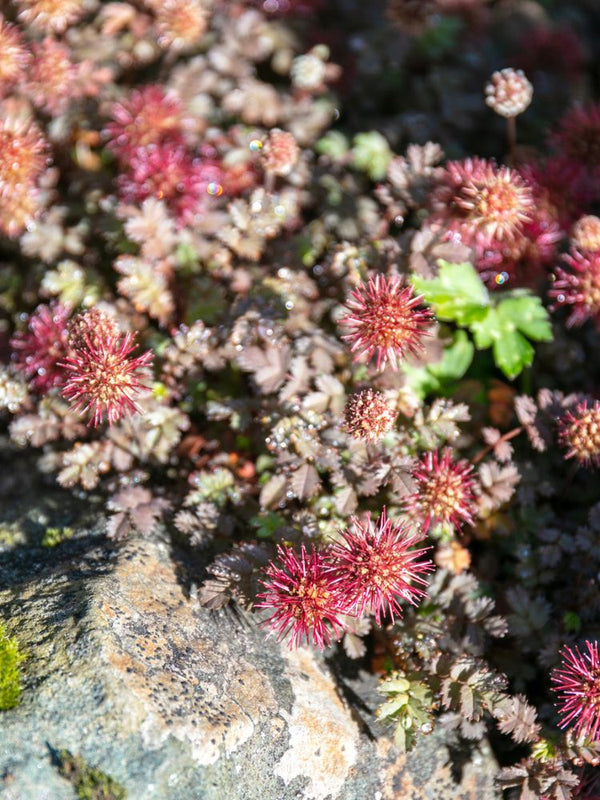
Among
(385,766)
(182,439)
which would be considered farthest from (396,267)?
(385,766)

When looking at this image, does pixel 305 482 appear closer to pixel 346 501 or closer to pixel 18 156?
pixel 346 501

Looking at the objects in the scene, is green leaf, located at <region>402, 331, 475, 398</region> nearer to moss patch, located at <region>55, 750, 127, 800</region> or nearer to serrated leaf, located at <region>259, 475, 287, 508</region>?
serrated leaf, located at <region>259, 475, 287, 508</region>

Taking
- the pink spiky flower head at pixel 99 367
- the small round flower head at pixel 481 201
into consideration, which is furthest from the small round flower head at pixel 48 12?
the small round flower head at pixel 481 201

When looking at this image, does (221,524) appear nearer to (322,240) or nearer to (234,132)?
(322,240)

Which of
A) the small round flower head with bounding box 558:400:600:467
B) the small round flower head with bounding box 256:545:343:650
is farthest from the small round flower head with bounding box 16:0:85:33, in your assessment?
the small round flower head with bounding box 558:400:600:467

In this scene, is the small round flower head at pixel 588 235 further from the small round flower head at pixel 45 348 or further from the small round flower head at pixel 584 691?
the small round flower head at pixel 45 348

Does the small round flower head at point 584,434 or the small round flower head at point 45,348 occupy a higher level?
the small round flower head at point 45,348

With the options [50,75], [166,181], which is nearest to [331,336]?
[166,181]
